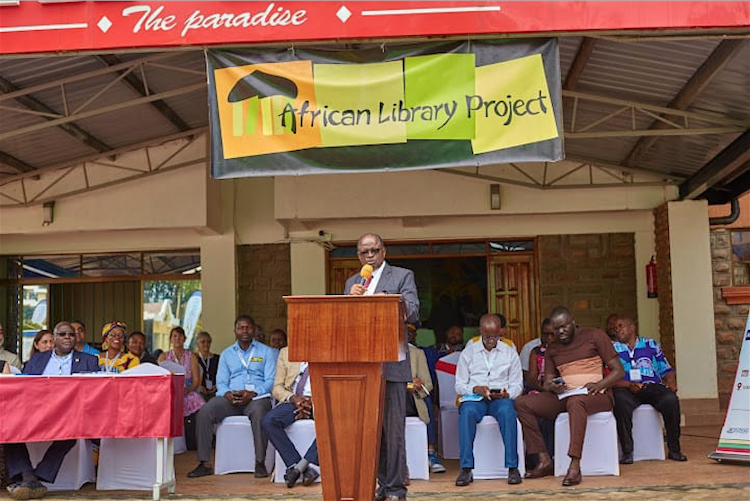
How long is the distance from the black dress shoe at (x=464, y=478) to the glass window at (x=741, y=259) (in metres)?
5.76

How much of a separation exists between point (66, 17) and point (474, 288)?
7481mm

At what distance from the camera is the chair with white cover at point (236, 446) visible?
7.75 metres

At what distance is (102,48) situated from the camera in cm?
593

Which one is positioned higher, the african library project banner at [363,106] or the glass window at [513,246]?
the african library project banner at [363,106]

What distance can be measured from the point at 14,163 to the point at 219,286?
2.90 m

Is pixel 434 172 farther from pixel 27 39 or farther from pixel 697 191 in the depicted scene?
pixel 27 39

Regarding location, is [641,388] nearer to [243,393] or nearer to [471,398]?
[471,398]

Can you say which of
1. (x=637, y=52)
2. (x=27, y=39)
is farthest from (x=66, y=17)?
(x=637, y=52)

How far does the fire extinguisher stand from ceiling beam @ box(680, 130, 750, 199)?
3.23 feet

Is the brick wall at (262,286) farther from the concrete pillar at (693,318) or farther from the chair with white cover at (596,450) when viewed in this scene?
the chair with white cover at (596,450)

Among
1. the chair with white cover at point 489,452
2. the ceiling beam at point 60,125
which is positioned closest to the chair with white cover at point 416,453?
the chair with white cover at point 489,452

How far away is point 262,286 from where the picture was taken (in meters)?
12.5

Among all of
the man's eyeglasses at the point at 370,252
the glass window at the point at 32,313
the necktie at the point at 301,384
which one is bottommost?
the necktie at the point at 301,384

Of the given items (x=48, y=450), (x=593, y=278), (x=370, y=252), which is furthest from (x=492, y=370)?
(x=593, y=278)
